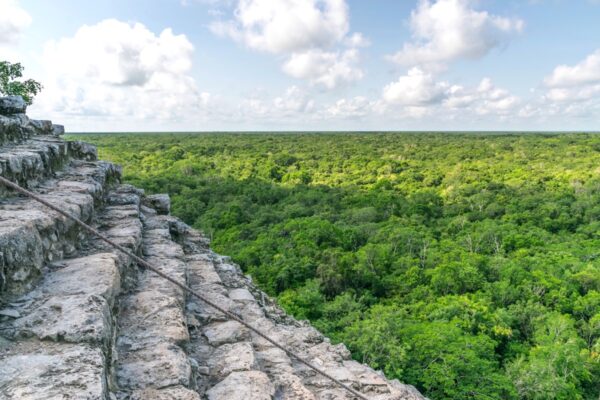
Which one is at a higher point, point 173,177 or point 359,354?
point 173,177

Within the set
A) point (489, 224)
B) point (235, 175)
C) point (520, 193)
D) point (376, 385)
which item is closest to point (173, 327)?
point (376, 385)

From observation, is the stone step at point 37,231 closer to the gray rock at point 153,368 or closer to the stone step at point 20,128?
the stone step at point 20,128

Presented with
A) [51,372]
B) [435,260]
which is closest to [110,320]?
[51,372]

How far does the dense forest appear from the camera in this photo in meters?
20.4

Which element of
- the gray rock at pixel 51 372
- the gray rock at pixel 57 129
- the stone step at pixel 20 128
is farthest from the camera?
the gray rock at pixel 57 129

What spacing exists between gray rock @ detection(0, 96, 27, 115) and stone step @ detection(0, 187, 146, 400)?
4.50 meters

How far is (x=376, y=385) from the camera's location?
19.2 ft

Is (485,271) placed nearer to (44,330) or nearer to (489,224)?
(489,224)

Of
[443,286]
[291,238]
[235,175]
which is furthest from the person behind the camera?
[235,175]

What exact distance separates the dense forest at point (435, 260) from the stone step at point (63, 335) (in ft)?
56.6

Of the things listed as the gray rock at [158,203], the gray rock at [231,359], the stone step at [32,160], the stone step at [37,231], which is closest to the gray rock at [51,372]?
the stone step at [37,231]

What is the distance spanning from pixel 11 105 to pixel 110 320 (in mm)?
5864

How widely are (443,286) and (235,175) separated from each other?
1842 inches

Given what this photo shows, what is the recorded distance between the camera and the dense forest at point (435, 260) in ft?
66.8
